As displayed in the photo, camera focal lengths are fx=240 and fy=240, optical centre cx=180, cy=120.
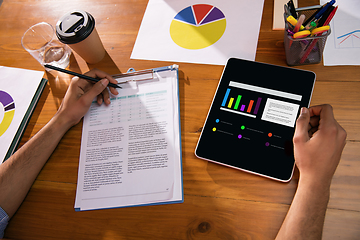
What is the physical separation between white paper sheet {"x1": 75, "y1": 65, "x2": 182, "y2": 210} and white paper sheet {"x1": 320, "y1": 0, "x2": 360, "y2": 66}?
51cm

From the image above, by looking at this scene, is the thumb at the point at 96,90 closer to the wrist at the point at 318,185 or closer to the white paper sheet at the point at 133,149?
the white paper sheet at the point at 133,149

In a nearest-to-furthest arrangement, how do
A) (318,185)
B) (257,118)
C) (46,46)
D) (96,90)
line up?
(318,185) < (257,118) < (96,90) < (46,46)

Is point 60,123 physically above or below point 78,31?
below

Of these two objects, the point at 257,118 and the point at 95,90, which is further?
the point at 95,90

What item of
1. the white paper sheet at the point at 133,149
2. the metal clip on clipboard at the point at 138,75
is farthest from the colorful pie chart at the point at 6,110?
the metal clip on clipboard at the point at 138,75

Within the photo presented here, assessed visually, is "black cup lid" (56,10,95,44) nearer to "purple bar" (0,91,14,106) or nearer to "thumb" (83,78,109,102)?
"thumb" (83,78,109,102)

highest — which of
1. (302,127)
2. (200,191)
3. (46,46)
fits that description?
(46,46)

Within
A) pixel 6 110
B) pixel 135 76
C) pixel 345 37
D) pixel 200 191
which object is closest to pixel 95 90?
pixel 135 76

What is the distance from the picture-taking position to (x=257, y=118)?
26.7 inches

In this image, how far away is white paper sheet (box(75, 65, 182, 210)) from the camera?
0.66m

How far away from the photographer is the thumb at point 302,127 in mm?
602

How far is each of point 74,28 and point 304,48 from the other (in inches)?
27.9

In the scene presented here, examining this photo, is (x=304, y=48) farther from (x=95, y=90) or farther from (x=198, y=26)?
(x=95, y=90)

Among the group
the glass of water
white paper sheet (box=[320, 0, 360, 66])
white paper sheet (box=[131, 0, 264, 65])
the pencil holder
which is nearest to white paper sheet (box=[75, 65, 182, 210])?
white paper sheet (box=[131, 0, 264, 65])
